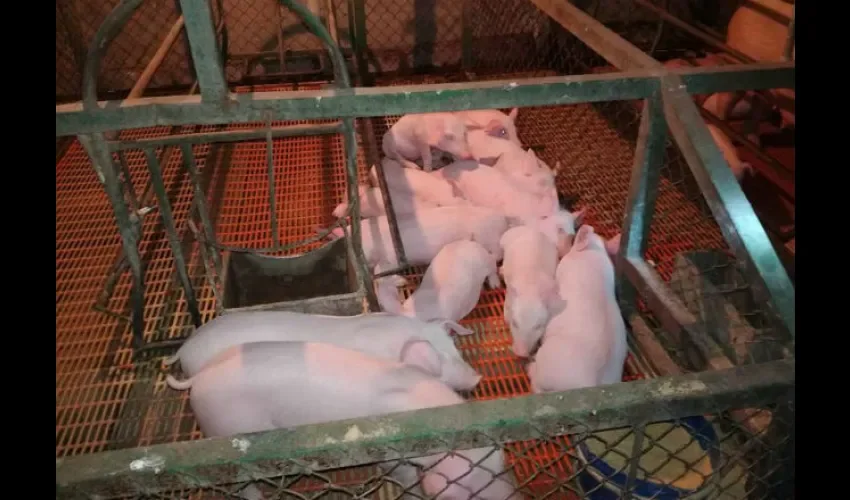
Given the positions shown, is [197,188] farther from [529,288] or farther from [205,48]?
[529,288]

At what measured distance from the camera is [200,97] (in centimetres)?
143

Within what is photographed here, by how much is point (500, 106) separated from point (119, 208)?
1.11 meters

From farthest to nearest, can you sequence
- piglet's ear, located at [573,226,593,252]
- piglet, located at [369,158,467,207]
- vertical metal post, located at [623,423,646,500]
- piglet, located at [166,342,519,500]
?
piglet, located at [369,158,467,207], piglet's ear, located at [573,226,593,252], piglet, located at [166,342,519,500], vertical metal post, located at [623,423,646,500]

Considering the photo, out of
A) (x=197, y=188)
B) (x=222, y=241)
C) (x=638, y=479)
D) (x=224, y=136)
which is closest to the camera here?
(x=638, y=479)

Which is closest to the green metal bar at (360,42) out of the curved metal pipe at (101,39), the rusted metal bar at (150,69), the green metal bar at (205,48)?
the rusted metal bar at (150,69)

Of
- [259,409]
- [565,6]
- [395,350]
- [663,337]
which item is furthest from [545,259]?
[259,409]

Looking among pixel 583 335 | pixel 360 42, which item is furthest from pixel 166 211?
pixel 360 42

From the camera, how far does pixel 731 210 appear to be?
1.34 m

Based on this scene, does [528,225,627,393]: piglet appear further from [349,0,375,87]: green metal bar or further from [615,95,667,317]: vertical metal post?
[349,0,375,87]: green metal bar

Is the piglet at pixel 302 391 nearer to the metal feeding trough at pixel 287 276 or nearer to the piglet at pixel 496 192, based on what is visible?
the metal feeding trough at pixel 287 276

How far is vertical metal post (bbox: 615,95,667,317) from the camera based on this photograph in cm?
177

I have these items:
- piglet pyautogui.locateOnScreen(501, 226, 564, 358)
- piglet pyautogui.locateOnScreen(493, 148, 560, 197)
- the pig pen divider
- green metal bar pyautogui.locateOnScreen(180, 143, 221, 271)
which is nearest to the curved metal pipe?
the pig pen divider

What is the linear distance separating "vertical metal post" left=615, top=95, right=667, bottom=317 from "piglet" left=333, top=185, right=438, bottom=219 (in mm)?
922

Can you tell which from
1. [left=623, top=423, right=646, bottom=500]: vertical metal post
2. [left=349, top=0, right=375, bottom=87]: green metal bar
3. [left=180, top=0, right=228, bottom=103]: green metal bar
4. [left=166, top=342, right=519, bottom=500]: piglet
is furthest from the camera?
[left=349, top=0, right=375, bottom=87]: green metal bar
